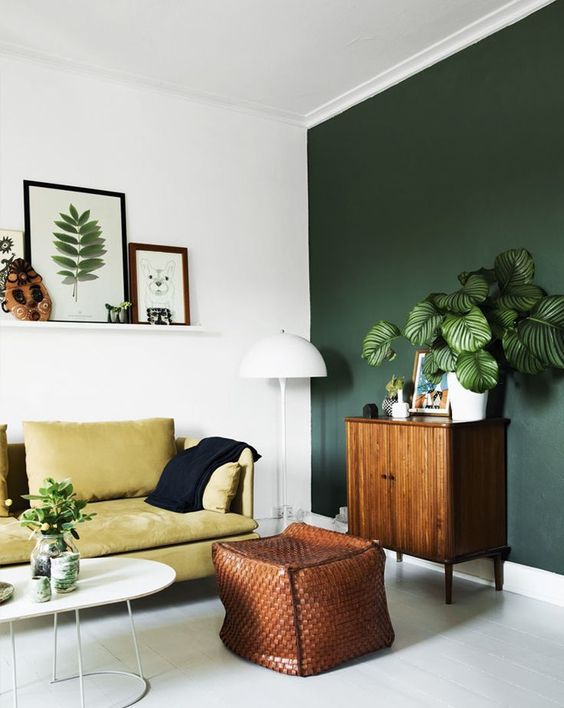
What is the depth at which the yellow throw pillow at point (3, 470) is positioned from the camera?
3.64 metres

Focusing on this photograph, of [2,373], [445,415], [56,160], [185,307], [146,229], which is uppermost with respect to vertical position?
[56,160]

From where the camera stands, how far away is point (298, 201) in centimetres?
531

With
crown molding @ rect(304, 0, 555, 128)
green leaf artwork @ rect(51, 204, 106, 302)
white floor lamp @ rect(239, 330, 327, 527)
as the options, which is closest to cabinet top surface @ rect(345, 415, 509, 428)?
white floor lamp @ rect(239, 330, 327, 527)

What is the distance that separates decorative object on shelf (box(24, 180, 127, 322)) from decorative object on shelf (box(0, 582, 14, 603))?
6.92ft

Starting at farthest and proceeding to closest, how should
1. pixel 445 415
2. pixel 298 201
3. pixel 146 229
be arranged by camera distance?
1. pixel 298 201
2. pixel 146 229
3. pixel 445 415

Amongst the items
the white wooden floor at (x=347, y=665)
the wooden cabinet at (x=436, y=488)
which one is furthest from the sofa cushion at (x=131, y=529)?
the wooden cabinet at (x=436, y=488)

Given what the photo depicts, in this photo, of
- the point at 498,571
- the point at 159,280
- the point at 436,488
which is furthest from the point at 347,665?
the point at 159,280

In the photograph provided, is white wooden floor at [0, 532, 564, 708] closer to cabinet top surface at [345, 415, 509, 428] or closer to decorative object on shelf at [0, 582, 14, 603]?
decorative object on shelf at [0, 582, 14, 603]

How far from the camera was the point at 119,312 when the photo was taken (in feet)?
14.6

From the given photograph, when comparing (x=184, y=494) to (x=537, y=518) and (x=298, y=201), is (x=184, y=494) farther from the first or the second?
(x=298, y=201)

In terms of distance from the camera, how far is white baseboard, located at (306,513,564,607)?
3.54 metres

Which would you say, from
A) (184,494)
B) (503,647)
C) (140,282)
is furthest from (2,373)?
(503,647)

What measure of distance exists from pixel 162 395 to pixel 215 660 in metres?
2.09

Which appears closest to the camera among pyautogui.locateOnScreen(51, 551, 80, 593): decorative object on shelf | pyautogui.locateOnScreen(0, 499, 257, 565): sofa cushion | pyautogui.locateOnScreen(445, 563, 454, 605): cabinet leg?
pyautogui.locateOnScreen(51, 551, 80, 593): decorative object on shelf
